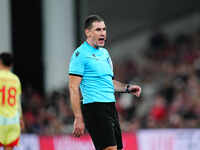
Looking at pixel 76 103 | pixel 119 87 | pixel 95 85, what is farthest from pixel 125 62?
pixel 76 103

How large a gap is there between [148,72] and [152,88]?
4.00 feet

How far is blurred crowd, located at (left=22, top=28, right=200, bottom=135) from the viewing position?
1395 cm

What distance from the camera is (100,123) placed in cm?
731

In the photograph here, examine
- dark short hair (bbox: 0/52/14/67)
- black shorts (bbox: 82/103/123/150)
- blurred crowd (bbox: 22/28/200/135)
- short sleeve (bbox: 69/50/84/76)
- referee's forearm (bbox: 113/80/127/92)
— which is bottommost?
blurred crowd (bbox: 22/28/200/135)

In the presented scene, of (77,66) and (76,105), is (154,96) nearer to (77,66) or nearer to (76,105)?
(77,66)

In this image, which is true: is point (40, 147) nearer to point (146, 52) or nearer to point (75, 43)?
point (75, 43)

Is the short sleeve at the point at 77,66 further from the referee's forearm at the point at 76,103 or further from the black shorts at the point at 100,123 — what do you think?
the black shorts at the point at 100,123

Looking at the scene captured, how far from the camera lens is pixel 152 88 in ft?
56.4

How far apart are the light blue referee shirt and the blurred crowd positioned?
5.51 m

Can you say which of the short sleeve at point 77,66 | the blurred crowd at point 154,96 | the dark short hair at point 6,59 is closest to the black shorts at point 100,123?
the short sleeve at point 77,66

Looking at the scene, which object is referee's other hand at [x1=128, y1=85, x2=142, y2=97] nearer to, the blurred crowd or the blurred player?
the blurred player

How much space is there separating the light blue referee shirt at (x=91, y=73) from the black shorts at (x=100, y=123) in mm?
87

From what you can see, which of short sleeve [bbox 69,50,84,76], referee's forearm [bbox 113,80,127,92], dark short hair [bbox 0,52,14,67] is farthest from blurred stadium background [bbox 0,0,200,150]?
short sleeve [bbox 69,50,84,76]

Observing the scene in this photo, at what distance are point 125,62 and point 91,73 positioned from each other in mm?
12199
